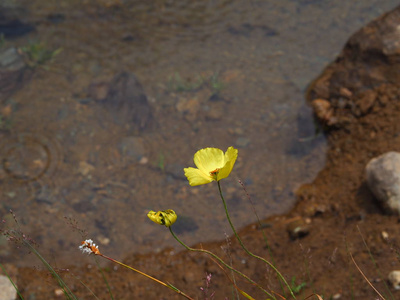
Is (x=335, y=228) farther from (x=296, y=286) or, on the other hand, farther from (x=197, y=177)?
(x=197, y=177)

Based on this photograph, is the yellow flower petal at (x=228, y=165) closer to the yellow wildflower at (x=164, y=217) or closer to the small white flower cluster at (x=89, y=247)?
the yellow wildflower at (x=164, y=217)

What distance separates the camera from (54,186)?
3611 mm

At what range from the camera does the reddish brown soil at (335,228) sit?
2568 millimetres

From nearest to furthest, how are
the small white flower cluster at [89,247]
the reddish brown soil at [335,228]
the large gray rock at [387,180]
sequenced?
the small white flower cluster at [89,247] → the reddish brown soil at [335,228] → the large gray rock at [387,180]

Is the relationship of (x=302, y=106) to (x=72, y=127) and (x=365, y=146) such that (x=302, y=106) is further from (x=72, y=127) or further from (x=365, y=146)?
(x=72, y=127)

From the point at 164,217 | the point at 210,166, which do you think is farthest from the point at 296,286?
the point at 164,217

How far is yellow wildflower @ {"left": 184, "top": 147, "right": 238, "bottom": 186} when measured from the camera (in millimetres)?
1464

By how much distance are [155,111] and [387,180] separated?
2.15 metres

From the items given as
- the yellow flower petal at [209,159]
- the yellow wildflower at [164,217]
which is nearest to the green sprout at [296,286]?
the yellow flower petal at [209,159]

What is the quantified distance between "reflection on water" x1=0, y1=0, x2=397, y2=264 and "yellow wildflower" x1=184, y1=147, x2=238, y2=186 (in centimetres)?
183

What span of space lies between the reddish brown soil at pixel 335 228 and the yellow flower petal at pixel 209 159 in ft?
2.88

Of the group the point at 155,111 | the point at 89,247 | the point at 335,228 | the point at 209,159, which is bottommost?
the point at 335,228

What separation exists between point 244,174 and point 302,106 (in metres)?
0.93

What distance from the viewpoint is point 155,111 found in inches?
163
